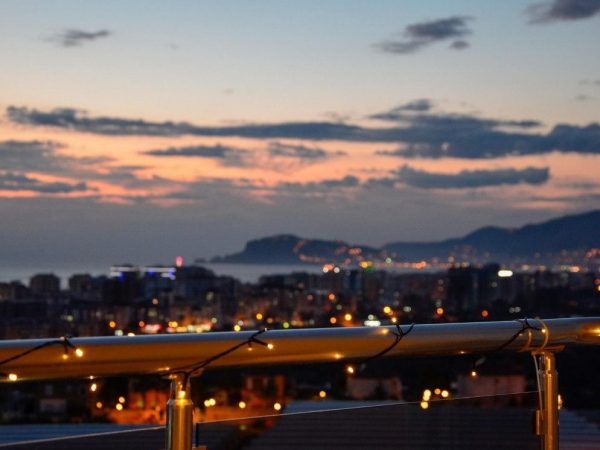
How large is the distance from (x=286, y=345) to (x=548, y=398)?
85cm

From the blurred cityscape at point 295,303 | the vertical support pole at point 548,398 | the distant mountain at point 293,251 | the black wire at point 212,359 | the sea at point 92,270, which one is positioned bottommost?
the blurred cityscape at point 295,303

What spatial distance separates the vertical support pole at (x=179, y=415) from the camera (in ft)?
6.11

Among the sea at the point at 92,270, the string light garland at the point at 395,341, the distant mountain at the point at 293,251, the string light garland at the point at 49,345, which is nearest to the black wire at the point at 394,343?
the string light garland at the point at 395,341

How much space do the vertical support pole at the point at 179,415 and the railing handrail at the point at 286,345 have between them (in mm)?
64

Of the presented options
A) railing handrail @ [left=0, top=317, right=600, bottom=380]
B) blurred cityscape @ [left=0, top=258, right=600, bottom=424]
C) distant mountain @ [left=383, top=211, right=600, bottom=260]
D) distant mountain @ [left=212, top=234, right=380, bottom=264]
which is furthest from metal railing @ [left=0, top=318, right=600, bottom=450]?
distant mountain @ [left=212, top=234, right=380, bottom=264]

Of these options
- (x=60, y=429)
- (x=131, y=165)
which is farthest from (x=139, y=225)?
(x=60, y=429)

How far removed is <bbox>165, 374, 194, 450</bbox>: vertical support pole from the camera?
1863 mm

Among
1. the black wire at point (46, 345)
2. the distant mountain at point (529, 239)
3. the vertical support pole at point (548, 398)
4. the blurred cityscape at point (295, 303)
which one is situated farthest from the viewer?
the distant mountain at point (529, 239)

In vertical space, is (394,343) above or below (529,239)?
below

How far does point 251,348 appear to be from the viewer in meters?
1.90

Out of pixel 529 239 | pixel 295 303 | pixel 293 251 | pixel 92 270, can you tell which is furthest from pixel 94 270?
pixel 295 303

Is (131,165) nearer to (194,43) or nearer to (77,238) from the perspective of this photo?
(77,238)

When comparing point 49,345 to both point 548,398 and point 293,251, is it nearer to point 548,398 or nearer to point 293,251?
point 548,398

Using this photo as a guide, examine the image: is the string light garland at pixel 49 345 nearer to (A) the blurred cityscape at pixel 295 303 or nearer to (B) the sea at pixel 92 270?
(A) the blurred cityscape at pixel 295 303
